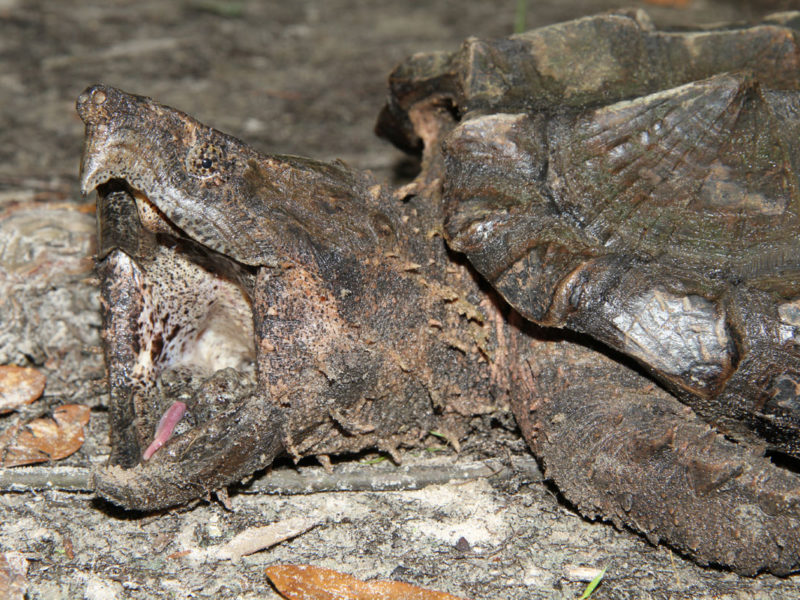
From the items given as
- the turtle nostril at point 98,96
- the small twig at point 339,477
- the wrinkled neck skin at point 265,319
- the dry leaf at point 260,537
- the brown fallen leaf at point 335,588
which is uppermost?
the turtle nostril at point 98,96

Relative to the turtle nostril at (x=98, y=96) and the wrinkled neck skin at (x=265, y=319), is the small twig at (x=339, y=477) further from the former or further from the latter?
the turtle nostril at (x=98, y=96)

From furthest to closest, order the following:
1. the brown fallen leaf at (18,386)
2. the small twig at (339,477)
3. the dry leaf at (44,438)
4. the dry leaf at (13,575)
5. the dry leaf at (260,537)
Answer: the brown fallen leaf at (18,386), the dry leaf at (44,438), the small twig at (339,477), the dry leaf at (260,537), the dry leaf at (13,575)

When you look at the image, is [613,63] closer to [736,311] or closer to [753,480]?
[736,311]

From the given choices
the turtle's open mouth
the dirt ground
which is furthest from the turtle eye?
the dirt ground

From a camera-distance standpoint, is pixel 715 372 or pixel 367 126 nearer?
pixel 715 372

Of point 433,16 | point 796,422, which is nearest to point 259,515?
point 796,422

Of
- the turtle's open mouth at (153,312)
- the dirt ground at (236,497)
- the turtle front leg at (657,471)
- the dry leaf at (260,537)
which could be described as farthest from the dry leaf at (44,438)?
the turtle front leg at (657,471)

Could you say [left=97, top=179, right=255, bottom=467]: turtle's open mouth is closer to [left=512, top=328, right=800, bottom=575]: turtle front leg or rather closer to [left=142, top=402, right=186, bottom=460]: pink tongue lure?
[left=142, top=402, right=186, bottom=460]: pink tongue lure

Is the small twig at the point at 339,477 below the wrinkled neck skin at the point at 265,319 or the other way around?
below
